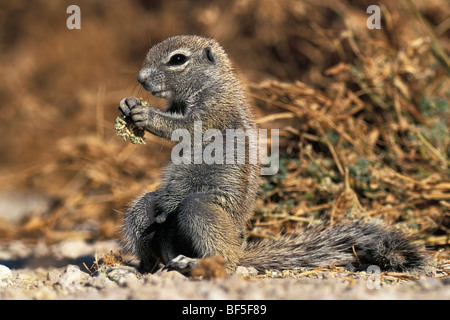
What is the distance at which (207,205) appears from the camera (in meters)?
3.39

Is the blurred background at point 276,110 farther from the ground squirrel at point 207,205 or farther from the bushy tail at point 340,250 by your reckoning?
the bushy tail at point 340,250

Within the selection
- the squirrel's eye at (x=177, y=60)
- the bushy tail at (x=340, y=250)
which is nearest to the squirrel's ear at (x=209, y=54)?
the squirrel's eye at (x=177, y=60)

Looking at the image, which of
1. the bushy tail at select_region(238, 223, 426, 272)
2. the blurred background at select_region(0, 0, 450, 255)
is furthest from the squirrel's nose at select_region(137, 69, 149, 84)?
the bushy tail at select_region(238, 223, 426, 272)

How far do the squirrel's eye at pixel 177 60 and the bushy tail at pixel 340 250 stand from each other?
4.60 feet

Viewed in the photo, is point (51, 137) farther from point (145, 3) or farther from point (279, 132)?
point (279, 132)

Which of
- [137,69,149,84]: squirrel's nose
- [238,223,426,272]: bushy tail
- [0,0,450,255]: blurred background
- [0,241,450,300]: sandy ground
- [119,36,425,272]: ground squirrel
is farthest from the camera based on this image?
Result: [0,0,450,255]: blurred background

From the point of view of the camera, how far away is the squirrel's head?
3.76 metres

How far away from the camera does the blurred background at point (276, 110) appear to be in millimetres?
4957

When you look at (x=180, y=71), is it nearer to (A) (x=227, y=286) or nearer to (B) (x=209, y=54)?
(B) (x=209, y=54)

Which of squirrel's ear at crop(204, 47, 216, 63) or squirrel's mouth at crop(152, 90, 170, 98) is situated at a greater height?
squirrel's ear at crop(204, 47, 216, 63)

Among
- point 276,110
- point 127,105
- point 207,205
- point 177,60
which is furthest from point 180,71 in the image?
point 276,110

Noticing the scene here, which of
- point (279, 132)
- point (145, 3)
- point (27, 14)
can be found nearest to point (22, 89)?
point (27, 14)

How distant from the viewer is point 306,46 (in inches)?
313

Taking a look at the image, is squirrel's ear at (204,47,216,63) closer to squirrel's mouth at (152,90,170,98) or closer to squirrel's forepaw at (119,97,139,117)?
squirrel's mouth at (152,90,170,98)
